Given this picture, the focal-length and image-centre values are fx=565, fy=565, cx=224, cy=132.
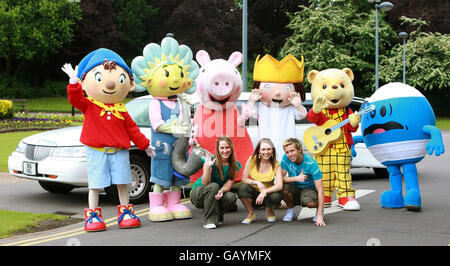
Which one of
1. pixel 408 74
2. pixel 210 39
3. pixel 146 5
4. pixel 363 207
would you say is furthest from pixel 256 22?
pixel 363 207

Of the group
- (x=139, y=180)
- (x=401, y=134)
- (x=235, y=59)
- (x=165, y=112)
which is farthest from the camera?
(x=139, y=180)

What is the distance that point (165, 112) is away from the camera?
766cm

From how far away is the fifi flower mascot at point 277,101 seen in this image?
325 inches

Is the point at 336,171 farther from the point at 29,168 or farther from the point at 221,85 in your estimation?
the point at 29,168

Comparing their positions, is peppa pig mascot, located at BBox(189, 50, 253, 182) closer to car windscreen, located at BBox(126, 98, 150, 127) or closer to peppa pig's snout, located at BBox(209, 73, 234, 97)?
peppa pig's snout, located at BBox(209, 73, 234, 97)

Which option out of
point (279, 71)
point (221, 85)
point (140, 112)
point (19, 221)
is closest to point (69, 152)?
point (19, 221)

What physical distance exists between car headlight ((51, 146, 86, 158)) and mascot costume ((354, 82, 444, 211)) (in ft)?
14.1

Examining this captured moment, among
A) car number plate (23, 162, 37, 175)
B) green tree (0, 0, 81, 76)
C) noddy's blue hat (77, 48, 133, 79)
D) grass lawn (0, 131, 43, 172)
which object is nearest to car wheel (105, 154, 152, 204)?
car number plate (23, 162, 37, 175)

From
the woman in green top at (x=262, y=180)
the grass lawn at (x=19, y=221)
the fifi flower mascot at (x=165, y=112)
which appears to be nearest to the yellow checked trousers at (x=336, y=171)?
the woman in green top at (x=262, y=180)

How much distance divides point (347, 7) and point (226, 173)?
35.6m

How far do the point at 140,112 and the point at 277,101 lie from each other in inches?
107

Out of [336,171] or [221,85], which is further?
[336,171]

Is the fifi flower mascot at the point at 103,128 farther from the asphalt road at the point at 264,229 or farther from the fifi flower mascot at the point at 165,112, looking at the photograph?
the fifi flower mascot at the point at 165,112
